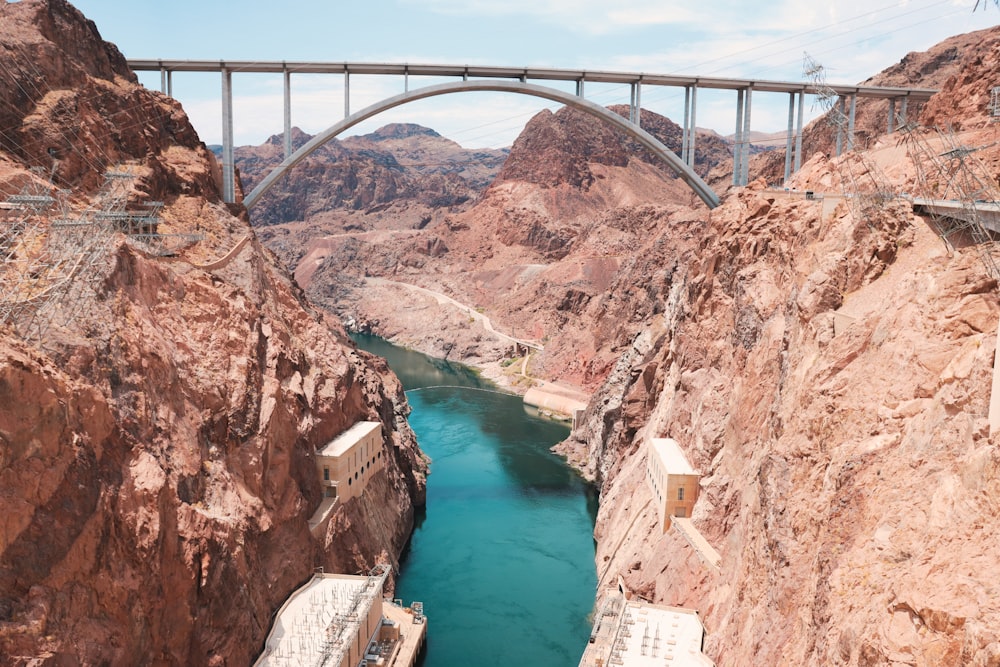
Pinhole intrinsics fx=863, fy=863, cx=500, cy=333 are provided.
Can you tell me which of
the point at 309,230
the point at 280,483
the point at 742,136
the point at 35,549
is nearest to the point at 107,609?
the point at 35,549

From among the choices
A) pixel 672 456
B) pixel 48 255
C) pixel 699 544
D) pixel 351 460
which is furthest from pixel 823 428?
pixel 48 255

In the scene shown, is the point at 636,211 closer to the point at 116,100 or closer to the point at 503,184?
the point at 503,184

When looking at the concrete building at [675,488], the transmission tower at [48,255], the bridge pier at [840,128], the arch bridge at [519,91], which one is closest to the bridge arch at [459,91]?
the arch bridge at [519,91]

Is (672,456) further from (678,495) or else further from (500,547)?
(500,547)

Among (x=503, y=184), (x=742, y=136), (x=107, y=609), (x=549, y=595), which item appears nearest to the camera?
(x=107, y=609)

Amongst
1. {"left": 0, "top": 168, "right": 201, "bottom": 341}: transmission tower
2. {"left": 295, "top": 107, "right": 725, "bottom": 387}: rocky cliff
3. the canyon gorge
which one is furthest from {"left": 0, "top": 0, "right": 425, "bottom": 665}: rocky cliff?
{"left": 295, "top": 107, "right": 725, "bottom": 387}: rocky cliff

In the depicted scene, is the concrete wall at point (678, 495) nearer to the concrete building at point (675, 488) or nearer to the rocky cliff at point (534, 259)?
the concrete building at point (675, 488)

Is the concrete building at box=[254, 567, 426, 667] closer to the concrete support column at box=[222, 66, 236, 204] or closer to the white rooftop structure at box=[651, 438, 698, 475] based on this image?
the white rooftop structure at box=[651, 438, 698, 475]
